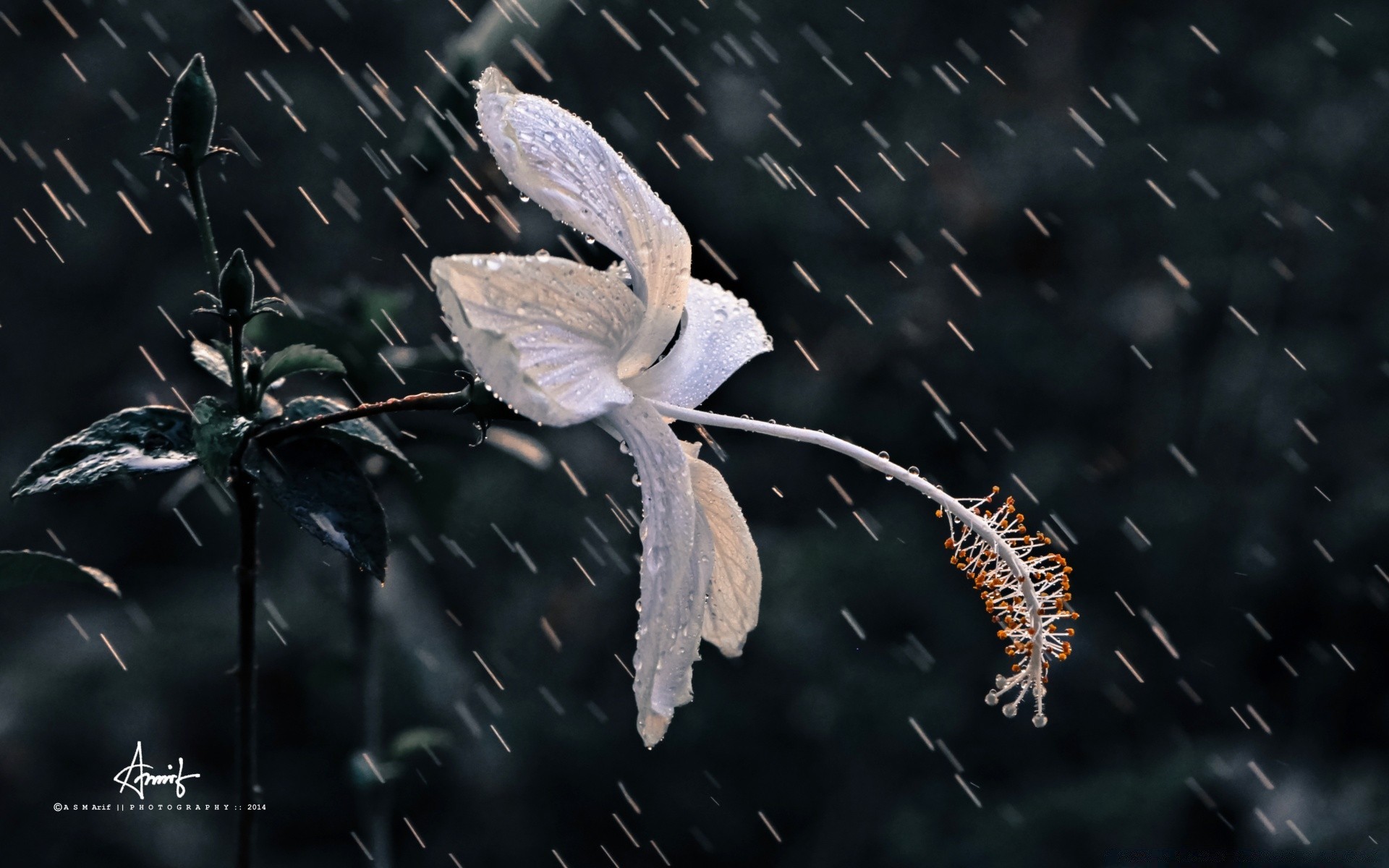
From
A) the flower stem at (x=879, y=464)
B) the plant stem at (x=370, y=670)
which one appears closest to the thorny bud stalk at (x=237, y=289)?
the flower stem at (x=879, y=464)

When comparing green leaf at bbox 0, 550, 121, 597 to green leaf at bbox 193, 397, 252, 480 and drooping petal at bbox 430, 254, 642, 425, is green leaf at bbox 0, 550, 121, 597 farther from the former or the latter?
drooping petal at bbox 430, 254, 642, 425

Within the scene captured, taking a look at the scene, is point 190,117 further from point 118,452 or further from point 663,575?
point 663,575

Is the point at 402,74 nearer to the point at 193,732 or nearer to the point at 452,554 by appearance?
the point at 452,554

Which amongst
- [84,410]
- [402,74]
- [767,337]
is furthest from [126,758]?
[767,337]

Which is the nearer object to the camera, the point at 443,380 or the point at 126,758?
the point at 443,380

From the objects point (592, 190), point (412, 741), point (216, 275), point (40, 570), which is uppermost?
point (592, 190)

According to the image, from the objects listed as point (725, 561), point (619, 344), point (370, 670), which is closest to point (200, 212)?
point (619, 344)
